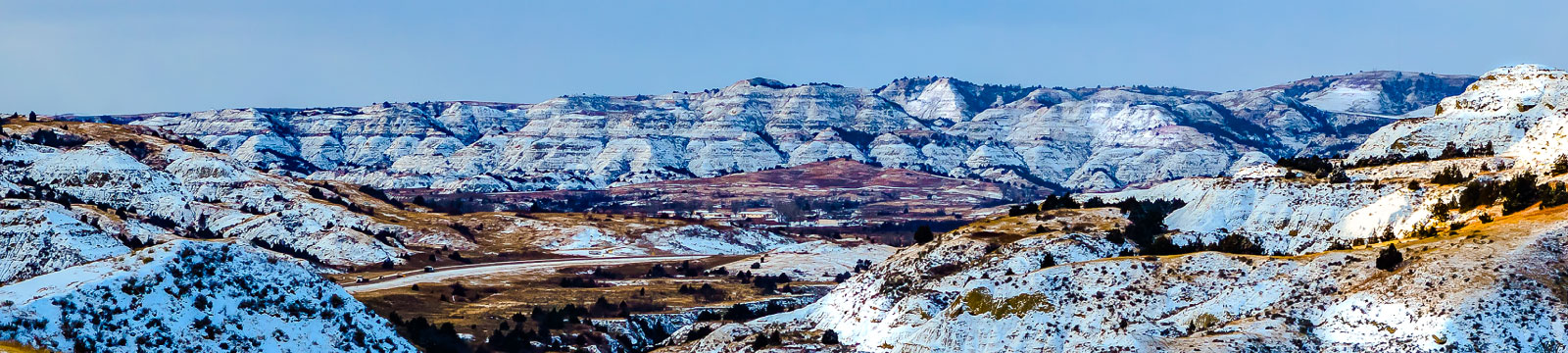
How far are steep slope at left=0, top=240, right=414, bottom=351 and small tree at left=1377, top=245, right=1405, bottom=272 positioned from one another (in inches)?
1699

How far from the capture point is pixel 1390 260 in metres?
56.2

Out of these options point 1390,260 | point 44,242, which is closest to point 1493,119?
point 1390,260

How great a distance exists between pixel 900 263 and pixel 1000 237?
6337 mm

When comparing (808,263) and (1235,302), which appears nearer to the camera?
(1235,302)

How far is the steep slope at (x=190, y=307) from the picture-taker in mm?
45500

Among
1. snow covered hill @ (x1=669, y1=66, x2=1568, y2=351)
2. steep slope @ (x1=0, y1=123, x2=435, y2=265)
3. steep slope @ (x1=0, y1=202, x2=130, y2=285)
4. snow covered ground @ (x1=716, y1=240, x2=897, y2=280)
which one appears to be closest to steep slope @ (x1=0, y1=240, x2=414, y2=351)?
snow covered hill @ (x1=669, y1=66, x2=1568, y2=351)

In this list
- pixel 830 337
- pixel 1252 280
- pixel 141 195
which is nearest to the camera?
pixel 1252 280

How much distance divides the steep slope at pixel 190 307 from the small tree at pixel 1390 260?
1699 inches

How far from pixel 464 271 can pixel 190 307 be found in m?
121

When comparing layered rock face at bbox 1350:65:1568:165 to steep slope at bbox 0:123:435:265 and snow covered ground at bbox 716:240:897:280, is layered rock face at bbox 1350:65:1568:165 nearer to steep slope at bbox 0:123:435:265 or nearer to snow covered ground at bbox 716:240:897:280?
snow covered ground at bbox 716:240:897:280

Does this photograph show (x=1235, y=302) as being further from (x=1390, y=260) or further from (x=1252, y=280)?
(x=1390, y=260)

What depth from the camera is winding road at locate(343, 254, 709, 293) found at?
147875 mm

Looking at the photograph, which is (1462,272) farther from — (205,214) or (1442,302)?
(205,214)

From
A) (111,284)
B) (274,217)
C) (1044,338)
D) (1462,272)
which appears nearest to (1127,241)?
(1044,338)
